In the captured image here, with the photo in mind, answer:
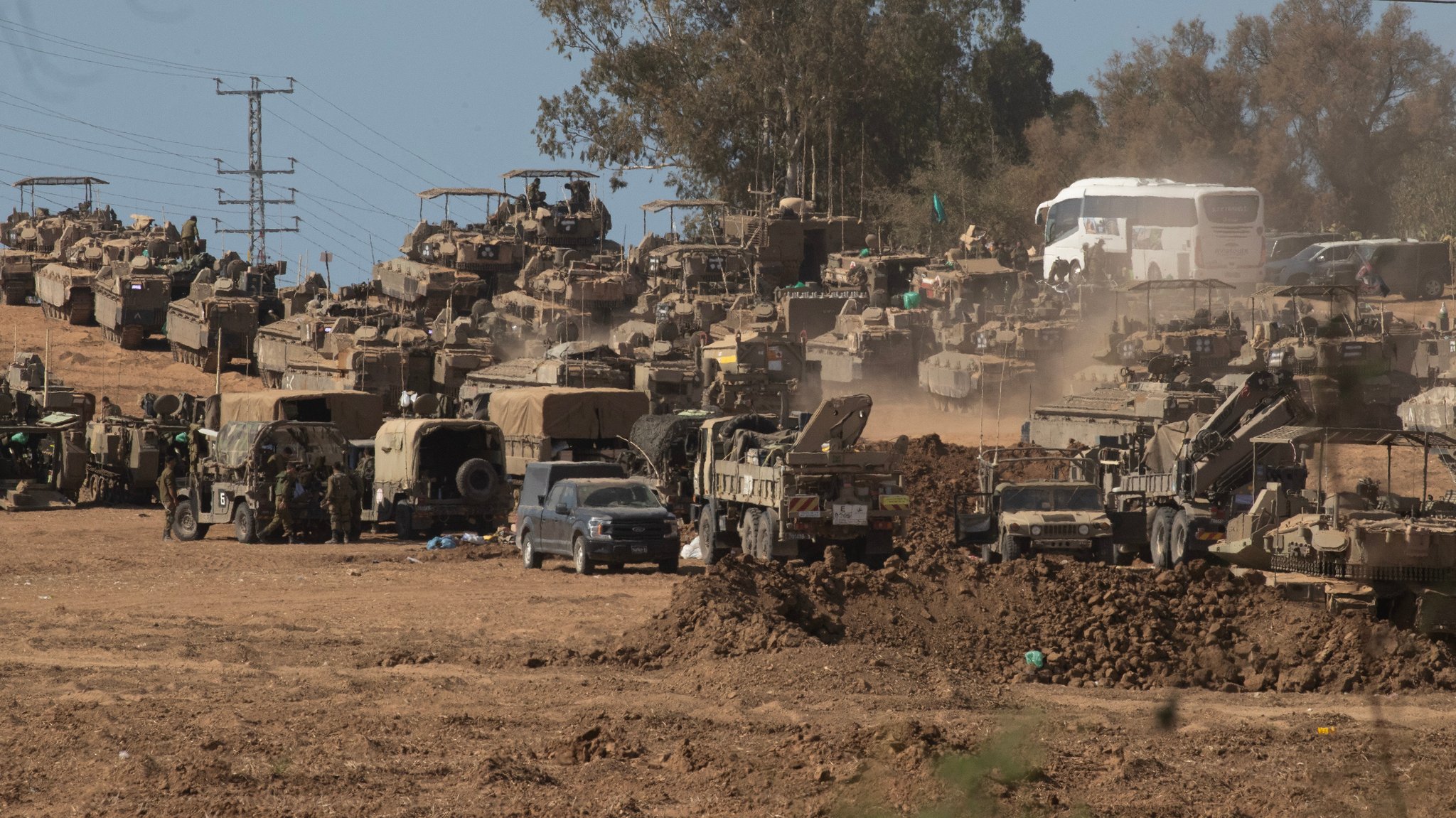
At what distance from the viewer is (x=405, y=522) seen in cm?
2608

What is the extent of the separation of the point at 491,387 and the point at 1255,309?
1841 cm

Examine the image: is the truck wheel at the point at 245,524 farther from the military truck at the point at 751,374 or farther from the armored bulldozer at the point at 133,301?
the armored bulldozer at the point at 133,301

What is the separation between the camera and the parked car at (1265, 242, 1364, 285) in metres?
47.7

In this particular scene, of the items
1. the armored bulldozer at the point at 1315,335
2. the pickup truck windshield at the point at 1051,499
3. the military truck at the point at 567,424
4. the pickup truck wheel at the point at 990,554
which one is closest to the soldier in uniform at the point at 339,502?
the military truck at the point at 567,424

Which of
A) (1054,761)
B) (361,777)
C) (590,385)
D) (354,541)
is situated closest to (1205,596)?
(1054,761)

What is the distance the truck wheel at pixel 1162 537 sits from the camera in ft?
69.9

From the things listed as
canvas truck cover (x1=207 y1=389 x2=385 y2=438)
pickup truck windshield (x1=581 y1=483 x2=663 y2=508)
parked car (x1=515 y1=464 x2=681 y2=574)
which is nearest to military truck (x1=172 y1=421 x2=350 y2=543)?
canvas truck cover (x1=207 y1=389 x2=385 y2=438)

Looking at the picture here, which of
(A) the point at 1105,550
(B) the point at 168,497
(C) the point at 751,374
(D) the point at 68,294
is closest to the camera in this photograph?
(A) the point at 1105,550

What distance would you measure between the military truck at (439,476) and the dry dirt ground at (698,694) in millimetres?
5070

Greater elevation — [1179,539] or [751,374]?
[751,374]

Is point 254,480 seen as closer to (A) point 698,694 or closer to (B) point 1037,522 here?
(B) point 1037,522

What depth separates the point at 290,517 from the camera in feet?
81.6

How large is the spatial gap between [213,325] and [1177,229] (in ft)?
84.3

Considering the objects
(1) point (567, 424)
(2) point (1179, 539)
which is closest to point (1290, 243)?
(1) point (567, 424)
